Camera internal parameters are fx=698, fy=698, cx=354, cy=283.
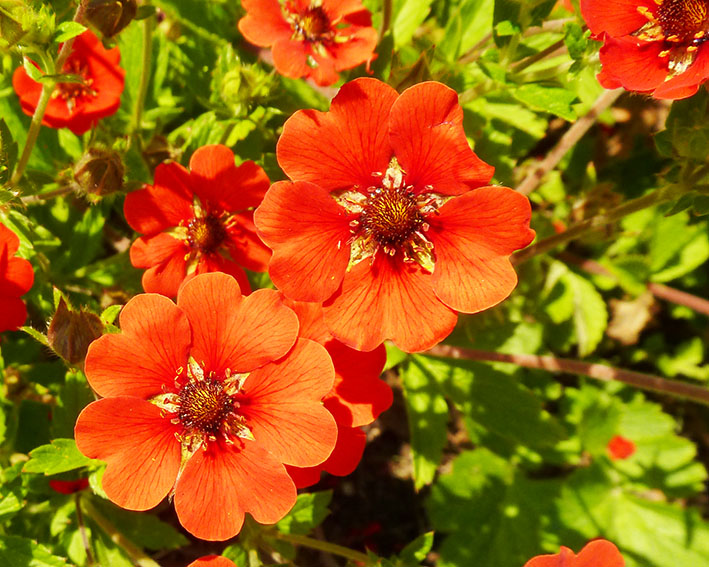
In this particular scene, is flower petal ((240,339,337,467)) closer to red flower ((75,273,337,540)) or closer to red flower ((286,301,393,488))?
red flower ((75,273,337,540))

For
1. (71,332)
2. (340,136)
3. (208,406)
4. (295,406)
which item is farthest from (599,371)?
(71,332)

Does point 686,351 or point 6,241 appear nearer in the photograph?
point 6,241

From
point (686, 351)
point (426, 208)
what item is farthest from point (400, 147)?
point (686, 351)

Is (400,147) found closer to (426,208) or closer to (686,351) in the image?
(426,208)

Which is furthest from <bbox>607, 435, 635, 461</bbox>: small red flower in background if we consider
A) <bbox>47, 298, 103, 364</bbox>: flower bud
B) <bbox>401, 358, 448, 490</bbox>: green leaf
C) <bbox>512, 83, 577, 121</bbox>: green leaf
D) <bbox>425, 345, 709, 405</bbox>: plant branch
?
<bbox>47, 298, 103, 364</bbox>: flower bud

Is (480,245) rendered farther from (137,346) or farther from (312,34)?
(312,34)

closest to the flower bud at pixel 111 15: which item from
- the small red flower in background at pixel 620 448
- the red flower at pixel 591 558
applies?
the red flower at pixel 591 558

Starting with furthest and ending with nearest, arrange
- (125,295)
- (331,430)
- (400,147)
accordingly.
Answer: (125,295)
(400,147)
(331,430)

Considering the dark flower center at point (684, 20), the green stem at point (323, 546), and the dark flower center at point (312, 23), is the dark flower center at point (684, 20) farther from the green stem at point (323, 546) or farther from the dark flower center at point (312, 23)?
the green stem at point (323, 546)
